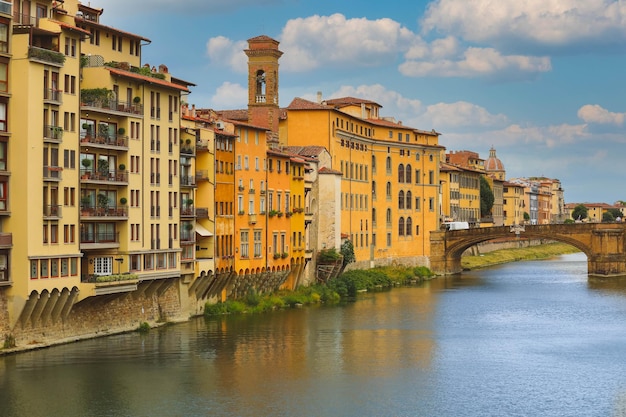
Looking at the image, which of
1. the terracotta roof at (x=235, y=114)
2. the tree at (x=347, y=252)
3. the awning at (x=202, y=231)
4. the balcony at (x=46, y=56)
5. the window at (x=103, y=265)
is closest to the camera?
the balcony at (x=46, y=56)

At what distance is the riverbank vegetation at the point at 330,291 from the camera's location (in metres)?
61.2

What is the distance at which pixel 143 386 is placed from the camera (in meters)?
40.5

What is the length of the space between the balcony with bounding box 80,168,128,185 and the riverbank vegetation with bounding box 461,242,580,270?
6346cm

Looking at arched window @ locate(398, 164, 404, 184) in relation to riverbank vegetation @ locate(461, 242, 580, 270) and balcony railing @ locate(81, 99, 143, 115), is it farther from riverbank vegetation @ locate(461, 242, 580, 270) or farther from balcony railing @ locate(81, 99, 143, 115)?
balcony railing @ locate(81, 99, 143, 115)

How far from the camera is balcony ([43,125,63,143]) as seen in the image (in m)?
44.6

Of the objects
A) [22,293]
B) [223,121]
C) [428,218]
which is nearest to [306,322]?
[223,121]

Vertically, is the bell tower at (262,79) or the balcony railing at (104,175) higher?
the bell tower at (262,79)

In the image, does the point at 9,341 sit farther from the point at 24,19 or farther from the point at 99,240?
the point at 24,19

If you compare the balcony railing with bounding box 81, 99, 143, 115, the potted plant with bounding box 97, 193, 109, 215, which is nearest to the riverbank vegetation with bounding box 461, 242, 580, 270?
the balcony railing with bounding box 81, 99, 143, 115

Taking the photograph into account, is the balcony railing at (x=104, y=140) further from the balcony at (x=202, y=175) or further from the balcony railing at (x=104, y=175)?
the balcony at (x=202, y=175)

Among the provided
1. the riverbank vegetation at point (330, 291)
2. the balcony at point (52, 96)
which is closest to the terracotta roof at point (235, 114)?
the riverbank vegetation at point (330, 291)

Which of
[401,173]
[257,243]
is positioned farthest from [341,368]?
[401,173]

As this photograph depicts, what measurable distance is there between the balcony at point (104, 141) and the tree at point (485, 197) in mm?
101323

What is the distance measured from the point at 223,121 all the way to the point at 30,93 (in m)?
19.4
